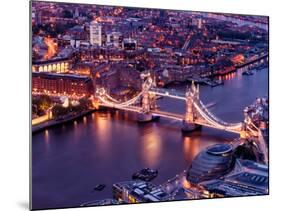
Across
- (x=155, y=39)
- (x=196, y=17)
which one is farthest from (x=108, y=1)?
(x=196, y=17)

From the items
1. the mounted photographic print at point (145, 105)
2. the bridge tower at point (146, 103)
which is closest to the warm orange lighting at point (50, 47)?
the mounted photographic print at point (145, 105)

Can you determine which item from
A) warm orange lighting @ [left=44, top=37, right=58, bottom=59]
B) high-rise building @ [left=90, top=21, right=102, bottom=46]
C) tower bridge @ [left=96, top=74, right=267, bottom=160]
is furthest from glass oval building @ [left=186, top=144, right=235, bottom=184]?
warm orange lighting @ [left=44, top=37, right=58, bottom=59]

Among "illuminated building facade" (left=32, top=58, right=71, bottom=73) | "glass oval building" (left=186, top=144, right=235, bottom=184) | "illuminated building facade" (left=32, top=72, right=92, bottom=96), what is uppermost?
"illuminated building facade" (left=32, top=58, right=71, bottom=73)

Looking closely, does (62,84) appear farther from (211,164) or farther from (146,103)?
(211,164)

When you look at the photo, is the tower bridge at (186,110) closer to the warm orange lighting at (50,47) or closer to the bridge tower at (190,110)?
the bridge tower at (190,110)

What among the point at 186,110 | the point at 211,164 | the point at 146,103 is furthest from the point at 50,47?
the point at 211,164

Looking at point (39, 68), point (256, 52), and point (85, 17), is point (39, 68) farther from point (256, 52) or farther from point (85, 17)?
point (256, 52)

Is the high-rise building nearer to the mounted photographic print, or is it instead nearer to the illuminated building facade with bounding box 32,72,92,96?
the mounted photographic print
